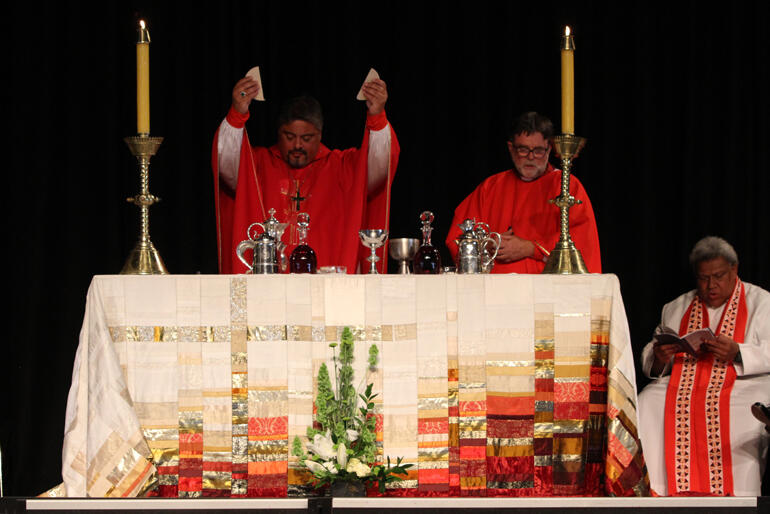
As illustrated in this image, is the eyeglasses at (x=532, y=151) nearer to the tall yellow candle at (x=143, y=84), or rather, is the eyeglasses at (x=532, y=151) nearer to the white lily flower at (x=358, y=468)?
the tall yellow candle at (x=143, y=84)

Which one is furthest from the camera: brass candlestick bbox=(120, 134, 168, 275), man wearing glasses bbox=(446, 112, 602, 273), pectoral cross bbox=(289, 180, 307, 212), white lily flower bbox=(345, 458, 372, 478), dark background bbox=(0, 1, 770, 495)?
dark background bbox=(0, 1, 770, 495)

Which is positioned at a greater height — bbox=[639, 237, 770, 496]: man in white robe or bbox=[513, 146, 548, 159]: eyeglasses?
bbox=[513, 146, 548, 159]: eyeglasses

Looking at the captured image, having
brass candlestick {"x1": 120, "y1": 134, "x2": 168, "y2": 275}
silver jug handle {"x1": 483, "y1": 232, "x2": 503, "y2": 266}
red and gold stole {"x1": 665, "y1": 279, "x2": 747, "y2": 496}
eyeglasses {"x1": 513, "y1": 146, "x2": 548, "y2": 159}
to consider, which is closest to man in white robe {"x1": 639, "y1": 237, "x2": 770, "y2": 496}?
red and gold stole {"x1": 665, "y1": 279, "x2": 747, "y2": 496}

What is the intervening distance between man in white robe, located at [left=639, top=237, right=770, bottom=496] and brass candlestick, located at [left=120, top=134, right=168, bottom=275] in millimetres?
2384

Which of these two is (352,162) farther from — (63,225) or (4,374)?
(4,374)

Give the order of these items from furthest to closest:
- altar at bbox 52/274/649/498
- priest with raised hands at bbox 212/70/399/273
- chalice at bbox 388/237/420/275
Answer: priest with raised hands at bbox 212/70/399/273 < chalice at bbox 388/237/420/275 < altar at bbox 52/274/649/498

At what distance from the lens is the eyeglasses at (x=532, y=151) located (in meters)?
4.15

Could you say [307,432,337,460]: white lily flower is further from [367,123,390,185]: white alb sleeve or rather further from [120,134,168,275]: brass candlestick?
[367,123,390,185]: white alb sleeve

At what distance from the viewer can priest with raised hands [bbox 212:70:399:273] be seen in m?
3.72

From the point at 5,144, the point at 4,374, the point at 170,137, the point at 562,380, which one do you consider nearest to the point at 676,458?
the point at 562,380

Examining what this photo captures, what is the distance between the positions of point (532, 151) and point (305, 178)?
1007mm

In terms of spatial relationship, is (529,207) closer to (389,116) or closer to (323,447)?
(389,116)

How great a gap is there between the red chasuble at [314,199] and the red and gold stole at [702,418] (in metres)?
1.58

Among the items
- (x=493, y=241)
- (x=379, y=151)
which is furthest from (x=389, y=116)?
(x=493, y=241)
